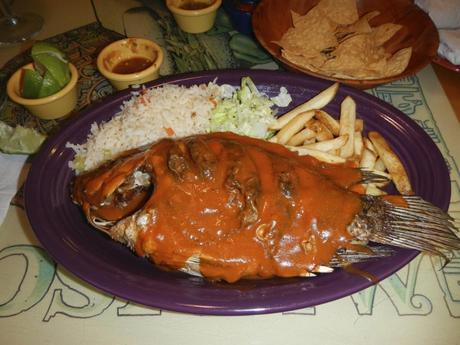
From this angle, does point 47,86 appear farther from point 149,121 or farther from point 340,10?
point 340,10

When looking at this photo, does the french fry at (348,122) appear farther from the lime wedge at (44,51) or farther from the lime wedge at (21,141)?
the lime wedge at (44,51)

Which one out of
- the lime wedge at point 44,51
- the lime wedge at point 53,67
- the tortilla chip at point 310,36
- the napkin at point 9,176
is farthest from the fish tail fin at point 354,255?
the lime wedge at point 44,51

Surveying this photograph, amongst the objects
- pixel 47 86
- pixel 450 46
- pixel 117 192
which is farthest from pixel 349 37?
pixel 47 86

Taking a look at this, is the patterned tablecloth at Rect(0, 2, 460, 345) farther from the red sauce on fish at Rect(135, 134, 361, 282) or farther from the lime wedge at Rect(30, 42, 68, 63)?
the lime wedge at Rect(30, 42, 68, 63)

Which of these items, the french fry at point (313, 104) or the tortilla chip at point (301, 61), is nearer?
the french fry at point (313, 104)

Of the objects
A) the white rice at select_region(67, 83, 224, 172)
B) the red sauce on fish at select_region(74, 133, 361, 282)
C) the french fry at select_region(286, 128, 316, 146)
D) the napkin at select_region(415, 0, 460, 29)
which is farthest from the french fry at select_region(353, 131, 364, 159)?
the napkin at select_region(415, 0, 460, 29)

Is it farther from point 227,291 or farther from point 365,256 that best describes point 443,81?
point 227,291
